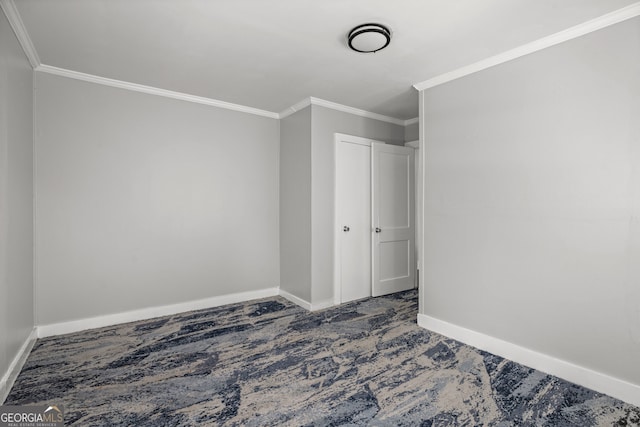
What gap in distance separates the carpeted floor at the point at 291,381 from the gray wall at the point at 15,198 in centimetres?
39

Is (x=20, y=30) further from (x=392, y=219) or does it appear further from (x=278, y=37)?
(x=392, y=219)

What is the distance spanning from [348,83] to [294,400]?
2.87 m

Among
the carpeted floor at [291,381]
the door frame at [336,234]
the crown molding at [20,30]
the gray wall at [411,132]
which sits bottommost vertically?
the carpeted floor at [291,381]

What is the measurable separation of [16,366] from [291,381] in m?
2.03

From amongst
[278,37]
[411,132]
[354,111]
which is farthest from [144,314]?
[411,132]

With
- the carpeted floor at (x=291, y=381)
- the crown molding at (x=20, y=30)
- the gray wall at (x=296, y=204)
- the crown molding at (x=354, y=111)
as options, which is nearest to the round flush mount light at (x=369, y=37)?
the crown molding at (x=354, y=111)

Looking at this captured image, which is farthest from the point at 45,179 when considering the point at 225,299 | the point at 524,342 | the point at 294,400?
the point at 524,342

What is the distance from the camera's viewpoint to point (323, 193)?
13.1 feet

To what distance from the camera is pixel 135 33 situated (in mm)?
2418

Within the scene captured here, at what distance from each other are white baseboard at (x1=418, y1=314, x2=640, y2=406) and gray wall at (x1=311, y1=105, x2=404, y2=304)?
130cm

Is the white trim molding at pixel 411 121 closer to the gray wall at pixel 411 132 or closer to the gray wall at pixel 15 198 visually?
the gray wall at pixel 411 132

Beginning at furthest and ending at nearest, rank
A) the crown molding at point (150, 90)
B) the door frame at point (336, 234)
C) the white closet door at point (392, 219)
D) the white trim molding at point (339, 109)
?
the white closet door at point (392, 219), the door frame at point (336, 234), the white trim molding at point (339, 109), the crown molding at point (150, 90)

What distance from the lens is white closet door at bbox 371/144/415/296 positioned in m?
4.33

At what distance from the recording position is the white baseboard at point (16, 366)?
209 cm
